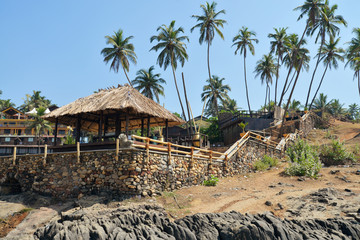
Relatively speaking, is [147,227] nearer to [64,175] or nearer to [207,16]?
[64,175]

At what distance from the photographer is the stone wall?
1246cm

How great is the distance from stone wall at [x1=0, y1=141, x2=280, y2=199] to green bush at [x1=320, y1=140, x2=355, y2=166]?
25.1ft

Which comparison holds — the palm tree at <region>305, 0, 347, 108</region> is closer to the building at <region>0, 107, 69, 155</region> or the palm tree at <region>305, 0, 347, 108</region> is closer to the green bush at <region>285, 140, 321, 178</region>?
the green bush at <region>285, 140, 321, 178</region>

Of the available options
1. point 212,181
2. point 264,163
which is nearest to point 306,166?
point 264,163

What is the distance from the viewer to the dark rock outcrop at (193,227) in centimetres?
856

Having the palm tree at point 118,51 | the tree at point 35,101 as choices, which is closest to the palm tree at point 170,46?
the palm tree at point 118,51

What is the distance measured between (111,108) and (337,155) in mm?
14573

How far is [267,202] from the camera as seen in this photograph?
38.2 feet

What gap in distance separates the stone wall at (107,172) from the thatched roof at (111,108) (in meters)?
2.14

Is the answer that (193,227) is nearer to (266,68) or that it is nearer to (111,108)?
(111,108)

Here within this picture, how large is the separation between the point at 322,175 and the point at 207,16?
74.5 ft

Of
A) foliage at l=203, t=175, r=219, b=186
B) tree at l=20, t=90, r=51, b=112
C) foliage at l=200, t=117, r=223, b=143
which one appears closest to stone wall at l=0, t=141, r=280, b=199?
foliage at l=203, t=175, r=219, b=186

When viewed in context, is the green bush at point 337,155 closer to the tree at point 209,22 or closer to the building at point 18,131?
the tree at point 209,22

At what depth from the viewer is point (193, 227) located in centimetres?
923
